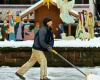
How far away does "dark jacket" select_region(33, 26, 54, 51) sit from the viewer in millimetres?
12406

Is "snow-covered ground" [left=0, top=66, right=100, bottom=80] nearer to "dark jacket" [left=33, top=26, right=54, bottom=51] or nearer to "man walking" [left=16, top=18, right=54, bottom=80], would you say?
"man walking" [left=16, top=18, right=54, bottom=80]

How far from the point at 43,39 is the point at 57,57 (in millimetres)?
3925

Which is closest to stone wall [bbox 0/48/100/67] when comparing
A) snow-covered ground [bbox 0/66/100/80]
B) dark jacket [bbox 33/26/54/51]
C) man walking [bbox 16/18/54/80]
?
snow-covered ground [bbox 0/66/100/80]

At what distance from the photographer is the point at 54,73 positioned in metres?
14.8

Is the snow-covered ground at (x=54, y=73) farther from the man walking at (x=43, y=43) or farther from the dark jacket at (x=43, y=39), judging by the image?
the dark jacket at (x=43, y=39)

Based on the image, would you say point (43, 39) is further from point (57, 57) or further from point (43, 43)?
point (57, 57)

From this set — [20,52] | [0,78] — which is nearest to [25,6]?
[20,52]

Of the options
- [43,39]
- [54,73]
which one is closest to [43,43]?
[43,39]

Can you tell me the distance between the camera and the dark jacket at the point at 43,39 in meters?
12.4

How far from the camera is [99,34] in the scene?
95.8 feet

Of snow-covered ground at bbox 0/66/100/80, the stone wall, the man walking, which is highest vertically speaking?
the man walking

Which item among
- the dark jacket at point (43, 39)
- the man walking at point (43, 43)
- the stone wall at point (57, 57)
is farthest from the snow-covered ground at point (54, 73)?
the dark jacket at point (43, 39)

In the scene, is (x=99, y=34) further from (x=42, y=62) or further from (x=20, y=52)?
(x=42, y=62)

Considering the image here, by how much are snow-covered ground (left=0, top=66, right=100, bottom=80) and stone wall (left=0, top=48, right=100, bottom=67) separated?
26 cm
